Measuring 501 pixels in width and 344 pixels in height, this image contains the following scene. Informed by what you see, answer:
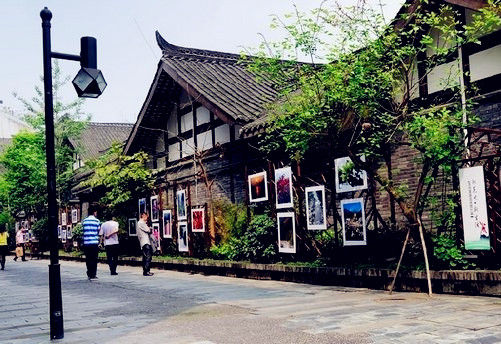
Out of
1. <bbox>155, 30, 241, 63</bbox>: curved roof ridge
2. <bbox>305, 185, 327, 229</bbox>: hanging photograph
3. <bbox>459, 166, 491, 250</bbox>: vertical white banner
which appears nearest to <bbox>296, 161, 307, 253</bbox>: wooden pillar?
<bbox>305, 185, 327, 229</bbox>: hanging photograph

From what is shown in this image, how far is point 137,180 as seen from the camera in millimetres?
21188

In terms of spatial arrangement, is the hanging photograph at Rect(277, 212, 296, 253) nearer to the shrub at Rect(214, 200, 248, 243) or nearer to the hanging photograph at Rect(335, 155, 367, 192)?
the hanging photograph at Rect(335, 155, 367, 192)

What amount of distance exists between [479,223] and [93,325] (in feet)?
19.8

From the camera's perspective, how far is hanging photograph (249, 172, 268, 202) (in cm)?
1411

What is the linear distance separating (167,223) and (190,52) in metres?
6.54

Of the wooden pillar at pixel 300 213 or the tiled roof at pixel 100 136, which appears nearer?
the wooden pillar at pixel 300 213

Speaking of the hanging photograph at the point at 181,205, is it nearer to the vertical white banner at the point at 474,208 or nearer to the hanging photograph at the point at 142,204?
the hanging photograph at the point at 142,204

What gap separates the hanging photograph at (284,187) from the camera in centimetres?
1303

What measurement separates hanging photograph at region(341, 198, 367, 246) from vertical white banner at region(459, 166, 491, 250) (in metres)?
2.31

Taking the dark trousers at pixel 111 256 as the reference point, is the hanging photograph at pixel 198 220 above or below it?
above

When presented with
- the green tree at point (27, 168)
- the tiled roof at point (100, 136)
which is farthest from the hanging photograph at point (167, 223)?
the tiled roof at point (100, 136)

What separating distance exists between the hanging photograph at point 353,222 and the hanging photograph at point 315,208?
67cm

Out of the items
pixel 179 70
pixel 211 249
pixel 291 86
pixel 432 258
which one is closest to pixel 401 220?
pixel 432 258

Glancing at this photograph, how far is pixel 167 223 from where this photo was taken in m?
19.1
